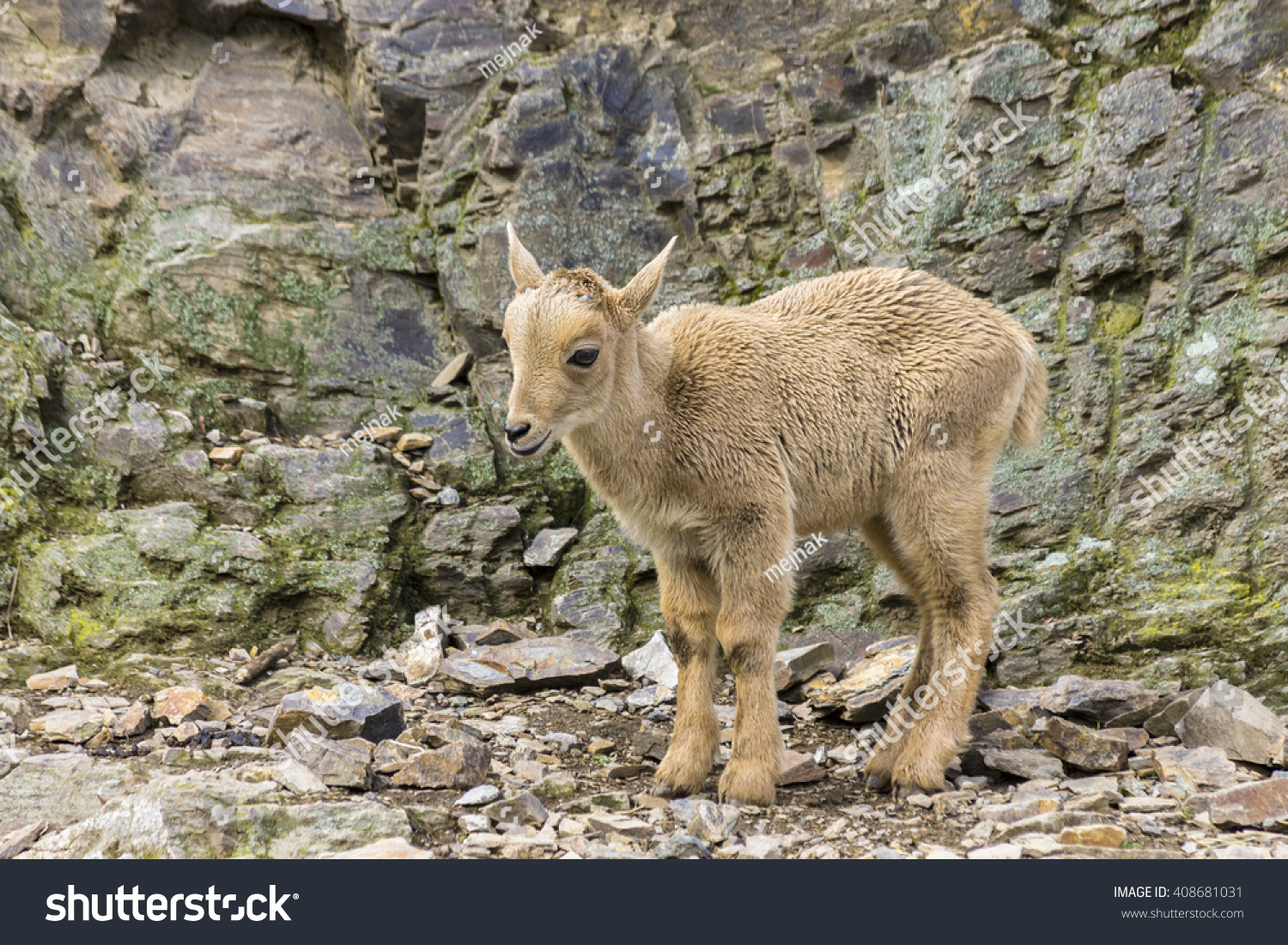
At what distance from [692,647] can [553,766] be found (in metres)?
1.36

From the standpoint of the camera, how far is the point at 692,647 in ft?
23.9

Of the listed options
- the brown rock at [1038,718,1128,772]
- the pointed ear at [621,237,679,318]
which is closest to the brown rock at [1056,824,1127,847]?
the brown rock at [1038,718,1128,772]

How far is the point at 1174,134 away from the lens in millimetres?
9695

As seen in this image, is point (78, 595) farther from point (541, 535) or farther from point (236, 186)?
point (236, 186)

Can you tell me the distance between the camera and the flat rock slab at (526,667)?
351 inches

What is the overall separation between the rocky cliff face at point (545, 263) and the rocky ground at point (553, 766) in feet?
3.15

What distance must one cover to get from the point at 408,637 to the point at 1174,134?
29.8 feet

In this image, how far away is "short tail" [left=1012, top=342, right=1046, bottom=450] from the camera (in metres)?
8.15

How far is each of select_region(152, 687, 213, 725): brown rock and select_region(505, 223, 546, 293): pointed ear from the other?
4.36m

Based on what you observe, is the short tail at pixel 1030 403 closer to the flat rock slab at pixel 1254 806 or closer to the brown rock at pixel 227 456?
the flat rock slab at pixel 1254 806

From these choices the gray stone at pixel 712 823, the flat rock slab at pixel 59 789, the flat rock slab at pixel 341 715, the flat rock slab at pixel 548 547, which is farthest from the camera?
the flat rock slab at pixel 548 547

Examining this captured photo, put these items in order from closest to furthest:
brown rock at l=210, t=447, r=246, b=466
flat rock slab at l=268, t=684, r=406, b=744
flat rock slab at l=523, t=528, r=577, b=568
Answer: flat rock slab at l=268, t=684, r=406, b=744, brown rock at l=210, t=447, r=246, b=466, flat rock slab at l=523, t=528, r=577, b=568

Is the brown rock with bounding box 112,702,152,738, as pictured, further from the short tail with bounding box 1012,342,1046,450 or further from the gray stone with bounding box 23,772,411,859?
the short tail with bounding box 1012,342,1046,450

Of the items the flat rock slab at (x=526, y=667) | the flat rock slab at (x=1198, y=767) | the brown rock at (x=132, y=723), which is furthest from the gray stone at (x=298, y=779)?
the flat rock slab at (x=1198, y=767)
